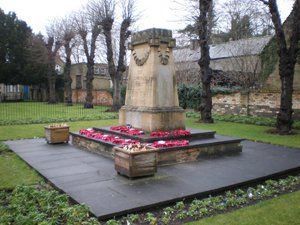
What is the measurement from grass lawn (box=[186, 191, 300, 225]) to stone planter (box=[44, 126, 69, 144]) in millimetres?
7030

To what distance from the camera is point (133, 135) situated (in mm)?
8531

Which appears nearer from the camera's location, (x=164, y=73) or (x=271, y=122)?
(x=164, y=73)

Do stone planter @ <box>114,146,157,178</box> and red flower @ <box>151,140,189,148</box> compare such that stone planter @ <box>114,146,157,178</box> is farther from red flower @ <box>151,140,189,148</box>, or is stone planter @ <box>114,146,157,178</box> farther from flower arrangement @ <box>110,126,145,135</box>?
flower arrangement @ <box>110,126,145,135</box>

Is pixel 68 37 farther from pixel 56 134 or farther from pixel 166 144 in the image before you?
pixel 166 144

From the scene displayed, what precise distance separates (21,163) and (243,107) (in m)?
14.2

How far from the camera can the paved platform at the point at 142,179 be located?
4977 millimetres

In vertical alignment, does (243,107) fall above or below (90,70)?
below

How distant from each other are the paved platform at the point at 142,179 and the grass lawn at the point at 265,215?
84cm

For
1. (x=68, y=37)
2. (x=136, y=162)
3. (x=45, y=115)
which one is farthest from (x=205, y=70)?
(x=68, y=37)

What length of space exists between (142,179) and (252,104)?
13.9 meters

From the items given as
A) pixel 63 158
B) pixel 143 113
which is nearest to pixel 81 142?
pixel 63 158

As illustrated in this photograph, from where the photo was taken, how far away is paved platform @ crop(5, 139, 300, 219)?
4977 millimetres

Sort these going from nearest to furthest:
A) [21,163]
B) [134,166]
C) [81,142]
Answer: [134,166]
[21,163]
[81,142]

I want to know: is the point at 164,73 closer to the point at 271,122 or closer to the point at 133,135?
the point at 133,135
